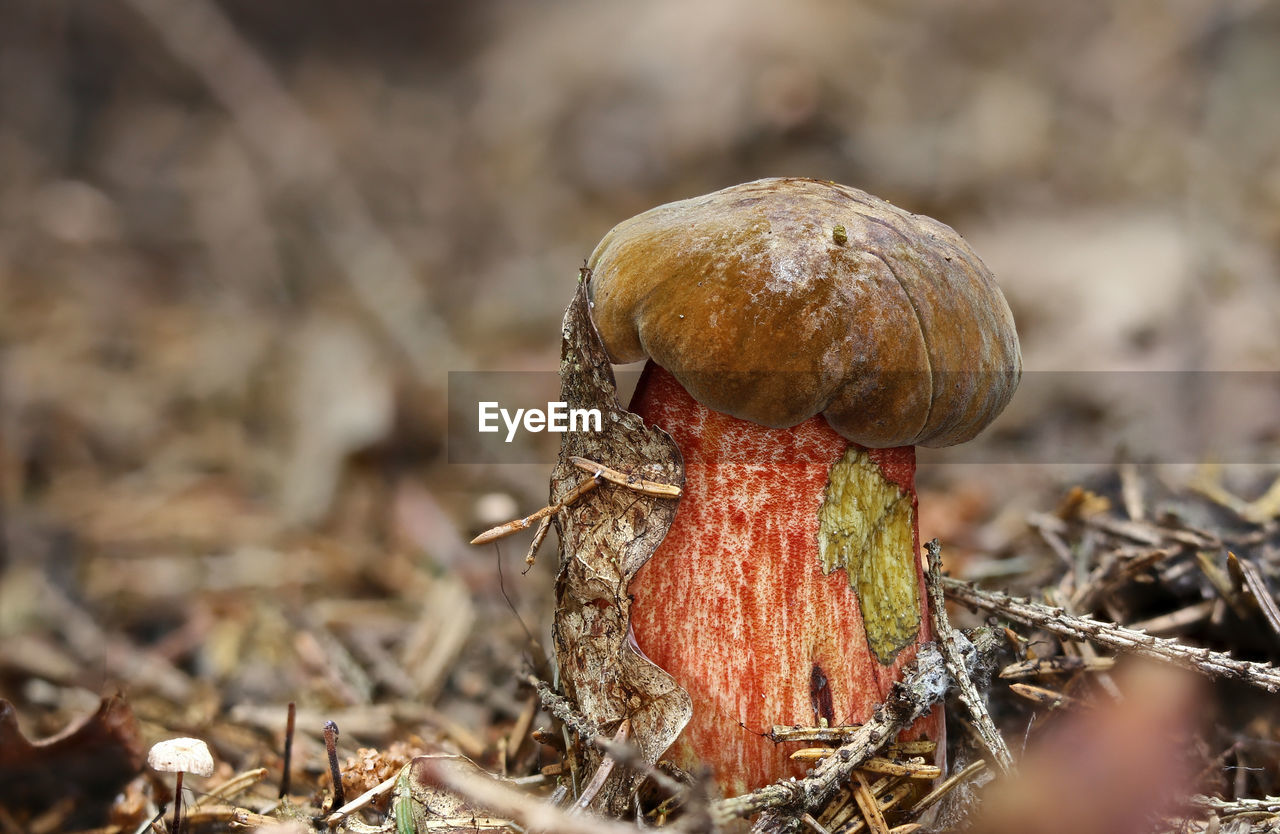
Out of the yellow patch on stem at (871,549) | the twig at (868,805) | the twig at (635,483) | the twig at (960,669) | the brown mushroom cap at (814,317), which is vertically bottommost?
the twig at (868,805)

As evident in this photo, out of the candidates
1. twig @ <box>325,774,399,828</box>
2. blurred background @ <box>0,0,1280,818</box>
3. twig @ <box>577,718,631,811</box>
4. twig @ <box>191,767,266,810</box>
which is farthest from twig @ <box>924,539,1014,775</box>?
twig @ <box>191,767,266,810</box>

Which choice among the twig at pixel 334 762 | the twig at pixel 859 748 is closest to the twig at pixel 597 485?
the twig at pixel 334 762

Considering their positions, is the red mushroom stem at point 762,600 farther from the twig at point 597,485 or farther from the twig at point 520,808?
the twig at point 520,808

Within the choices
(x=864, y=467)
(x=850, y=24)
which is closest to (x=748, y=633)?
(x=864, y=467)

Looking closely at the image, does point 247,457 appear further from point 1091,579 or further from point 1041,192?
point 1041,192

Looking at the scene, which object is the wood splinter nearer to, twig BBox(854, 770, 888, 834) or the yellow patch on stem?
the yellow patch on stem

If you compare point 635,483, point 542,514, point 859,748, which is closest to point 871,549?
point 859,748

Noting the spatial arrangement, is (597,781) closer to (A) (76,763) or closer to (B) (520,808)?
(B) (520,808)
